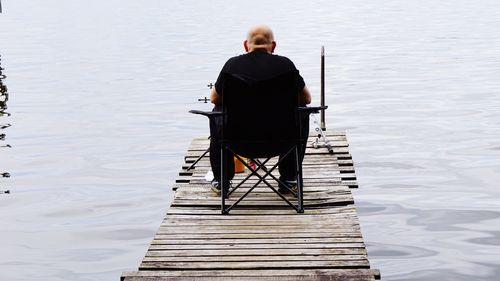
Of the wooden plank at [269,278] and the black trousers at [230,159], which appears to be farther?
the black trousers at [230,159]

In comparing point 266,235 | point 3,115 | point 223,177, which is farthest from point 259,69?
point 3,115

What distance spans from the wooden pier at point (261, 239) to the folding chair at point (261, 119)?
0.90 ft

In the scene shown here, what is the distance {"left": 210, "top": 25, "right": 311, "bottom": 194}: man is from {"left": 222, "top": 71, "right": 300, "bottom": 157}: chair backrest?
0.09m

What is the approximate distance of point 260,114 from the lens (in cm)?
845

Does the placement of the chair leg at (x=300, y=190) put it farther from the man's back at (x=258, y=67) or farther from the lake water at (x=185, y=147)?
the lake water at (x=185, y=147)

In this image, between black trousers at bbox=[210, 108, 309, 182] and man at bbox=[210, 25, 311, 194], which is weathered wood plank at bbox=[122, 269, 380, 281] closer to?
man at bbox=[210, 25, 311, 194]

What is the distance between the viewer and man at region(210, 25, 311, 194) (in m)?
8.41

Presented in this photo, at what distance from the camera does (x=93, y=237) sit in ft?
36.6

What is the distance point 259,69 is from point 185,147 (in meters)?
9.34

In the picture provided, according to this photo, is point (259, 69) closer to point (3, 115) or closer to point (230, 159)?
point (230, 159)

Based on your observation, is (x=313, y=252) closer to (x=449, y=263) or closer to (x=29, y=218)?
(x=449, y=263)

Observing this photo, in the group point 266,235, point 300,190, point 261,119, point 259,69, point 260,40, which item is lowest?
point 266,235

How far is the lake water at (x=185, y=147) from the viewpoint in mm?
10445

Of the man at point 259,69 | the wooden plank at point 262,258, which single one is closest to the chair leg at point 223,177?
the man at point 259,69
